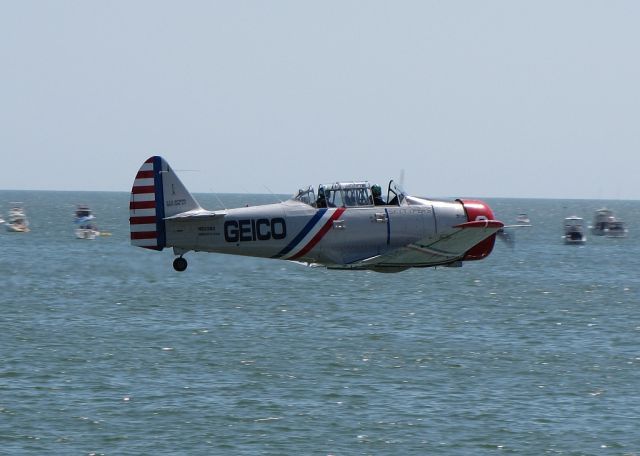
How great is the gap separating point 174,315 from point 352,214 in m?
18.5

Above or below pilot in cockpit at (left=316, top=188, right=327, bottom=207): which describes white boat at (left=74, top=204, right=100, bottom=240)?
below

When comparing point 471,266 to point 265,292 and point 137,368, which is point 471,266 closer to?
point 265,292

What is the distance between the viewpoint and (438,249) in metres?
27.5

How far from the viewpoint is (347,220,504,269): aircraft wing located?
26844 mm

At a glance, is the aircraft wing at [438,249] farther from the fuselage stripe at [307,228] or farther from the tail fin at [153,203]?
the tail fin at [153,203]

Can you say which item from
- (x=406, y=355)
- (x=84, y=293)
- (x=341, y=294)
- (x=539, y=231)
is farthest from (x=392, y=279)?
(x=539, y=231)

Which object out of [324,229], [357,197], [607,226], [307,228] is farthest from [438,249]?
[607,226]

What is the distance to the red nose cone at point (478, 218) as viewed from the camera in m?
28.2

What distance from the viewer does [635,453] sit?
2403 centimetres

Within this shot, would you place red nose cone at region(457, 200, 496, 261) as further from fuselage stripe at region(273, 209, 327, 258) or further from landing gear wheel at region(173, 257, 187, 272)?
landing gear wheel at region(173, 257, 187, 272)

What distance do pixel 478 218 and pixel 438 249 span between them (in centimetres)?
187

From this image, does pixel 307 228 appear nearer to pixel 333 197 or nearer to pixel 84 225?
pixel 333 197

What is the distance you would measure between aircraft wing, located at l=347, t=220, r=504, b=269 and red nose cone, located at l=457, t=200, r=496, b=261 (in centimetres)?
34

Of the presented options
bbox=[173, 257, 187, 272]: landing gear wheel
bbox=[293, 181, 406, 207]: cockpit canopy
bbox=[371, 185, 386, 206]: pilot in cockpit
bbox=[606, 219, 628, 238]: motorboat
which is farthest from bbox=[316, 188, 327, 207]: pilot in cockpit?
bbox=[606, 219, 628, 238]: motorboat
